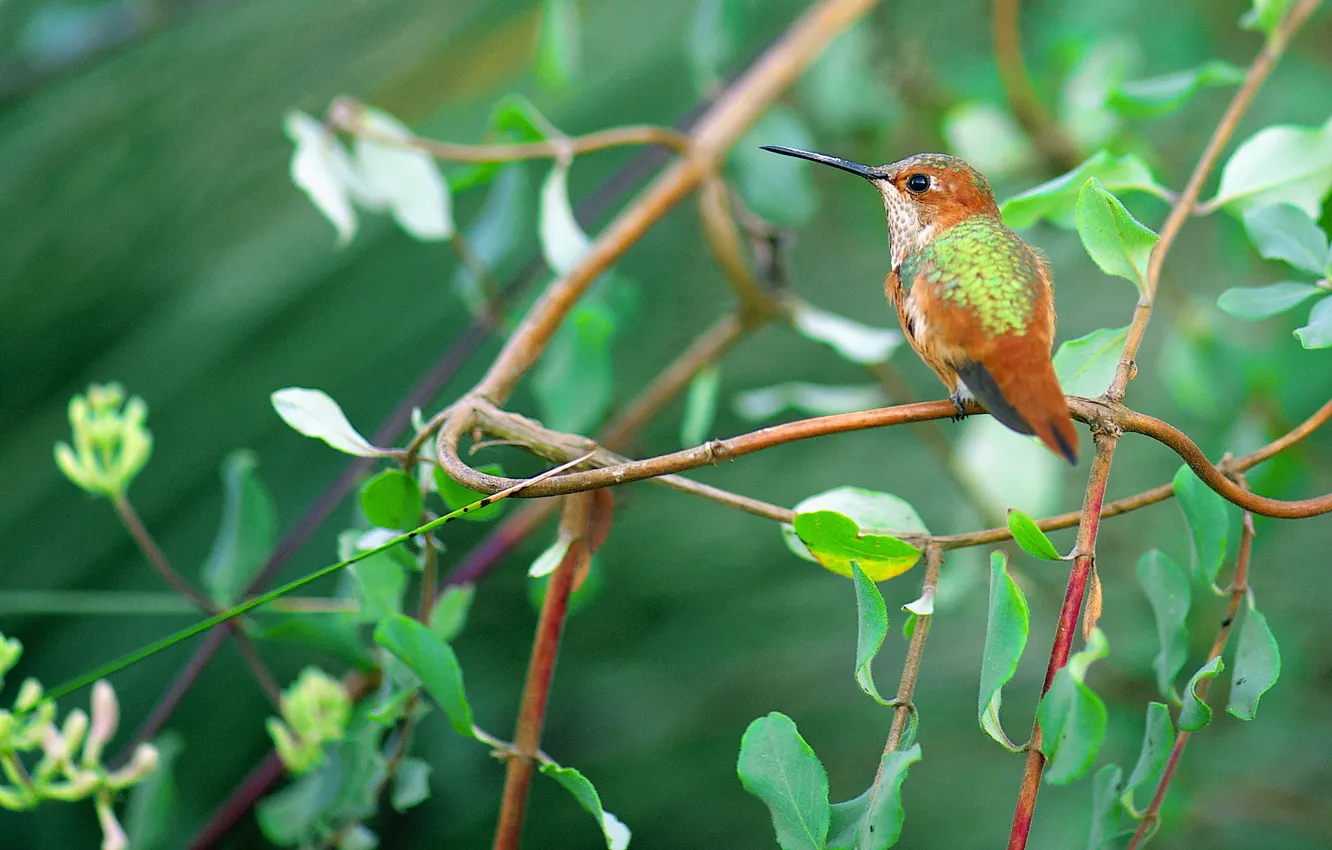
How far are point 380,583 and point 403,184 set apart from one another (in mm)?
350

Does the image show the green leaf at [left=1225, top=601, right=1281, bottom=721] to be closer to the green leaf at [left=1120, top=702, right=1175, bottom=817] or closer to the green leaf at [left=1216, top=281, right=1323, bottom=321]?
the green leaf at [left=1120, top=702, right=1175, bottom=817]

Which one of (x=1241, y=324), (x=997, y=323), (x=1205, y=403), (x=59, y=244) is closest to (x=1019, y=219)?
(x=997, y=323)

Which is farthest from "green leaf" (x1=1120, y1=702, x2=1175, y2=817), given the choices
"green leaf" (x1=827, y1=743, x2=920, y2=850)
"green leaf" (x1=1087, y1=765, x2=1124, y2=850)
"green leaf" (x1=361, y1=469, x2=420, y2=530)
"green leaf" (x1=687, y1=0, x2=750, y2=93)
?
"green leaf" (x1=687, y1=0, x2=750, y2=93)

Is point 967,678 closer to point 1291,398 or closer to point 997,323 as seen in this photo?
point 1291,398

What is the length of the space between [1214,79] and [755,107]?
13.7 inches

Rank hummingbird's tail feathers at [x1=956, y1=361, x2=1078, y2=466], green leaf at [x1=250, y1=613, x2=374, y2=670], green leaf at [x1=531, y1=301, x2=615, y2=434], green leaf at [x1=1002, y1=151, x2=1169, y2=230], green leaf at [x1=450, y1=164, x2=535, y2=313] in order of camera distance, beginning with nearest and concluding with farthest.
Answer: hummingbird's tail feathers at [x1=956, y1=361, x2=1078, y2=466]
green leaf at [x1=1002, y1=151, x2=1169, y2=230]
green leaf at [x1=250, y1=613, x2=374, y2=670]
green leaf at [x1=531, y1=301, x2=615, y2=434]
green leaf at [x1=450, y1=164, x2=535, y2=313]

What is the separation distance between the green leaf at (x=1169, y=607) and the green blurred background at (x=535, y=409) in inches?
16.8

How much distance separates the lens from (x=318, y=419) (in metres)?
0.52

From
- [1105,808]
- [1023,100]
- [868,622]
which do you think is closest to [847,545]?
[868,622]

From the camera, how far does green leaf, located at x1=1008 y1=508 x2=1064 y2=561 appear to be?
41 cm

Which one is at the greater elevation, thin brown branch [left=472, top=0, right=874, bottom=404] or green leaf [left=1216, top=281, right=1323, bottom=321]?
thin brown branch [left=472, top=0, right=874, bottom=404]

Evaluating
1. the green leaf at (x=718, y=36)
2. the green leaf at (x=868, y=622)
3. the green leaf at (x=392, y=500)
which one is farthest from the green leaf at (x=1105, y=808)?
the green leaf at (x=718, y=36)

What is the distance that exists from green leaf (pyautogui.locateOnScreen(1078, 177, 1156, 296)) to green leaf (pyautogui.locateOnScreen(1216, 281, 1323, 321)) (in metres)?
0.06

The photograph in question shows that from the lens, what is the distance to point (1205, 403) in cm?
95
